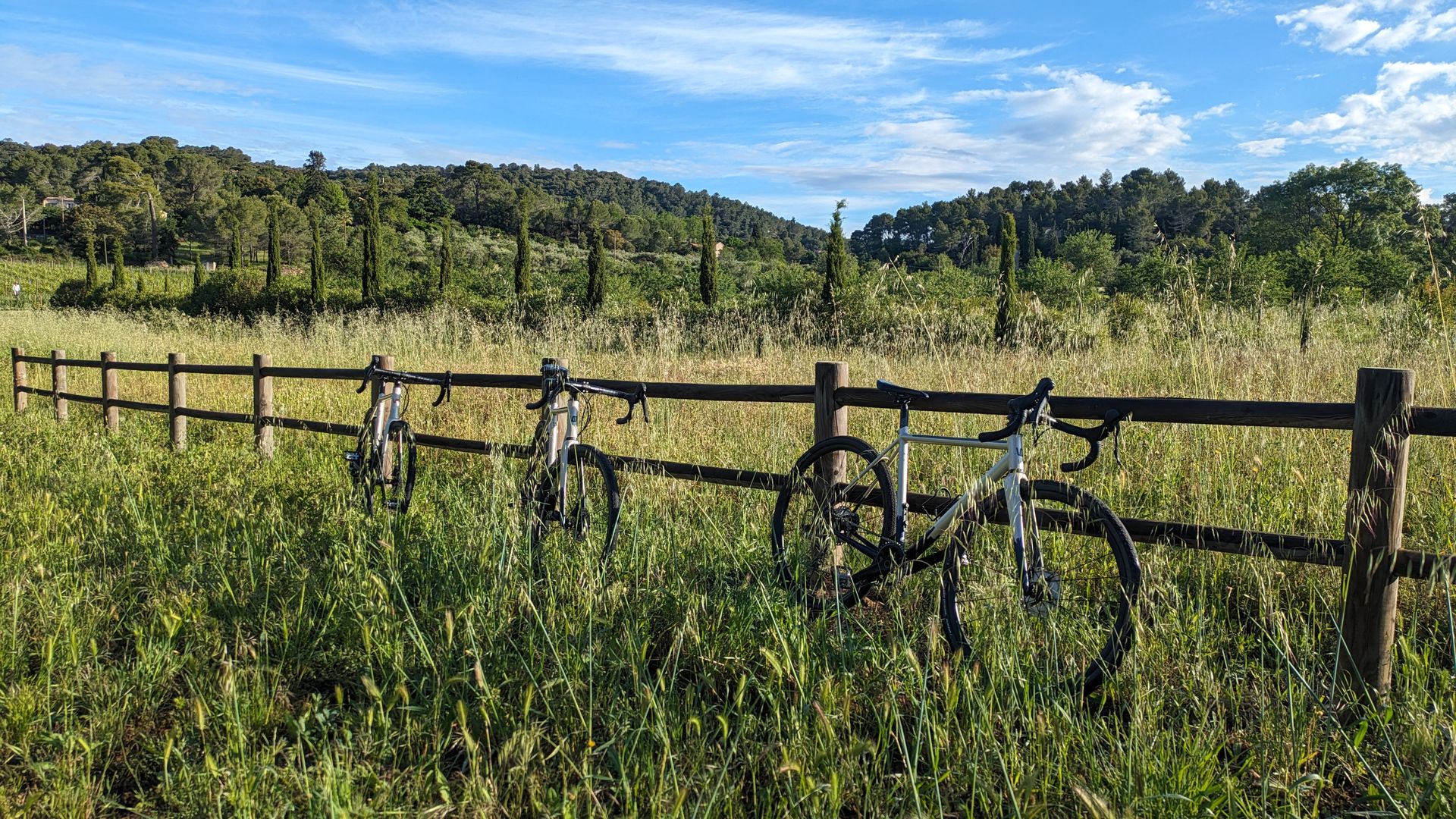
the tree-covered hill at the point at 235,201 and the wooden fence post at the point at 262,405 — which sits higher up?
the tree-covered hill at the point at 235,201

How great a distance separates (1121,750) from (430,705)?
6.52ft

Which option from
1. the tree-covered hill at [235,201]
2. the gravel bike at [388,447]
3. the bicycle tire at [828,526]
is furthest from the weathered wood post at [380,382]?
the tree-covered hill at [235,201]

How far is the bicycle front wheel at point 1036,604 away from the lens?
107 inches

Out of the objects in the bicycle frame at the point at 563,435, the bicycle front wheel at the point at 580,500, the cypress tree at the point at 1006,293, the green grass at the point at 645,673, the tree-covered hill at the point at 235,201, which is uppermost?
the tree-covered hill at the point at 235,201

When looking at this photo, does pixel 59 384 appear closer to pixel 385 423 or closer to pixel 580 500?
pixel 385 423

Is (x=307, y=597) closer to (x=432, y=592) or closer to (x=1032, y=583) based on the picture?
(x=432, y=592)

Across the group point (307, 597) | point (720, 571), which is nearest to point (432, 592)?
point (307, 597)

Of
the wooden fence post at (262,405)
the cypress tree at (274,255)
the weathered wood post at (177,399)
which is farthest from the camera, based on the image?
the cypress tree at (274,255)

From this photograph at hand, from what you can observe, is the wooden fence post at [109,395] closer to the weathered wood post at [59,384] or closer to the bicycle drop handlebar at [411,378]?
the weathered wood post at [59,384]

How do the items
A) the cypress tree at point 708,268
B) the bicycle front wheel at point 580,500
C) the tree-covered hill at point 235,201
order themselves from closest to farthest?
the bicycle front wheel at point 580,500, the cypress tree at point 708,268, the tree-covered hill at point 235,201

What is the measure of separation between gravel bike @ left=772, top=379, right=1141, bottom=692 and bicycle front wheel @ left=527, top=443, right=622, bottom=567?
81 cm

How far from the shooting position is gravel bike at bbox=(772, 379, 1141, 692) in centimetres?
282

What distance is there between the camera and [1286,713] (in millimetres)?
2584

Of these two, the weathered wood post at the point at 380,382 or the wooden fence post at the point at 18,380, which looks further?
the wooden fence post at the point at 18,380
